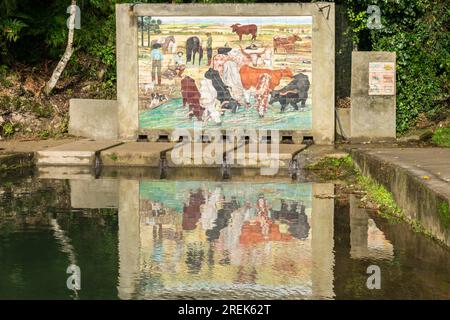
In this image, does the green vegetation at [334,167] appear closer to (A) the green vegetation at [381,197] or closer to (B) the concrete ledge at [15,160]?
(A) the green vegetation at [381,197]

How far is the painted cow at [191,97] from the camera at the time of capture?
18.7m

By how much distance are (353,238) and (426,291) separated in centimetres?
233

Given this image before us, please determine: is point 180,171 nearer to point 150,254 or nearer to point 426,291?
point 150,254

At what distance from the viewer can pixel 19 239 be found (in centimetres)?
977

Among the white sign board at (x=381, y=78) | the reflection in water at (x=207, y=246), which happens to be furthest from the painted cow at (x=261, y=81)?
the reflection in water at (x=207, y=246)

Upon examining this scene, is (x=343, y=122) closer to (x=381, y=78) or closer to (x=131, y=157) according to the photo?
(x=381, y=78)

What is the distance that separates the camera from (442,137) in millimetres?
16953

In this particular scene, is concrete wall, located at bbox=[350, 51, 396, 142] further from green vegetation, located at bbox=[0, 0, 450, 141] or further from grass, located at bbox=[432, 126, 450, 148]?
grass, located at bbox=[432, 126, 450, 148]

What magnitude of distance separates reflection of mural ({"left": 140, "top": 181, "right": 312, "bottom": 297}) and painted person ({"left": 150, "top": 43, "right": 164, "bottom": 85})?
506 centimetres

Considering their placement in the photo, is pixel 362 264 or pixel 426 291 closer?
pixel 426 291

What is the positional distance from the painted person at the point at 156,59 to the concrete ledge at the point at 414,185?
6.07 metres

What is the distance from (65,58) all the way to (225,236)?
37.0ft

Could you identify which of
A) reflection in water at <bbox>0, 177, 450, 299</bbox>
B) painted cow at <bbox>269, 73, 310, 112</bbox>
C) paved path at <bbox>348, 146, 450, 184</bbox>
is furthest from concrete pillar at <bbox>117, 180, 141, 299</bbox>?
painted cow at <bbox>269, 73, 310, 112</bbox>
